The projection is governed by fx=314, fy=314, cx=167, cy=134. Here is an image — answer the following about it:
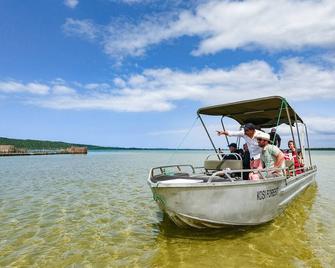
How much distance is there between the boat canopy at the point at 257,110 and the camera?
8.84 m

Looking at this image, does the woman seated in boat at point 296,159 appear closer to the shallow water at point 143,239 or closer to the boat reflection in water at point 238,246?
the shallow water at point 143,239

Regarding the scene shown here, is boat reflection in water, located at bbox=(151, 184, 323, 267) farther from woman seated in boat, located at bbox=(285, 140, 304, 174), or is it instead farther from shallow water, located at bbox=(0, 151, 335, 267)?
woman seated in boat, located at bbox=(285, 140, 304, 174)

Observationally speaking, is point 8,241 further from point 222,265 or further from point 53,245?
point 222,265

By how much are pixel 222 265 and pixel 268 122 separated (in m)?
8.31

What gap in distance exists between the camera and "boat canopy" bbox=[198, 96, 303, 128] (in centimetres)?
884

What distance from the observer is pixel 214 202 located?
20.5 ft

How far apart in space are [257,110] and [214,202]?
546 cm

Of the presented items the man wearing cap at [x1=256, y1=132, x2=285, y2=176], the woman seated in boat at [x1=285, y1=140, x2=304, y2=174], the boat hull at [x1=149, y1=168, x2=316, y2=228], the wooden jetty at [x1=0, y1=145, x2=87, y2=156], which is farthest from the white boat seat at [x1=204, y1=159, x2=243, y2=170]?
the wooden jetty at [x1=0, y1=145, x2=87, y2=156]

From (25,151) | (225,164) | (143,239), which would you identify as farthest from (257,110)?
(25,151)

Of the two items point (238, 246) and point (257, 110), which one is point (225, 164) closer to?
point (238, 246)

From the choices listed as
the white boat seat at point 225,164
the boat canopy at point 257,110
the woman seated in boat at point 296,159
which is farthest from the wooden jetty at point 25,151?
the white boat seat at point 225,164

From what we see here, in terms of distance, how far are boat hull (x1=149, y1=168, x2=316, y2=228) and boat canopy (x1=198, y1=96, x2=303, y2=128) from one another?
2.41 meters

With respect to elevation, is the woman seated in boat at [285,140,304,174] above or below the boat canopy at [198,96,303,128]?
below

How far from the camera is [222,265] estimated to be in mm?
5461
